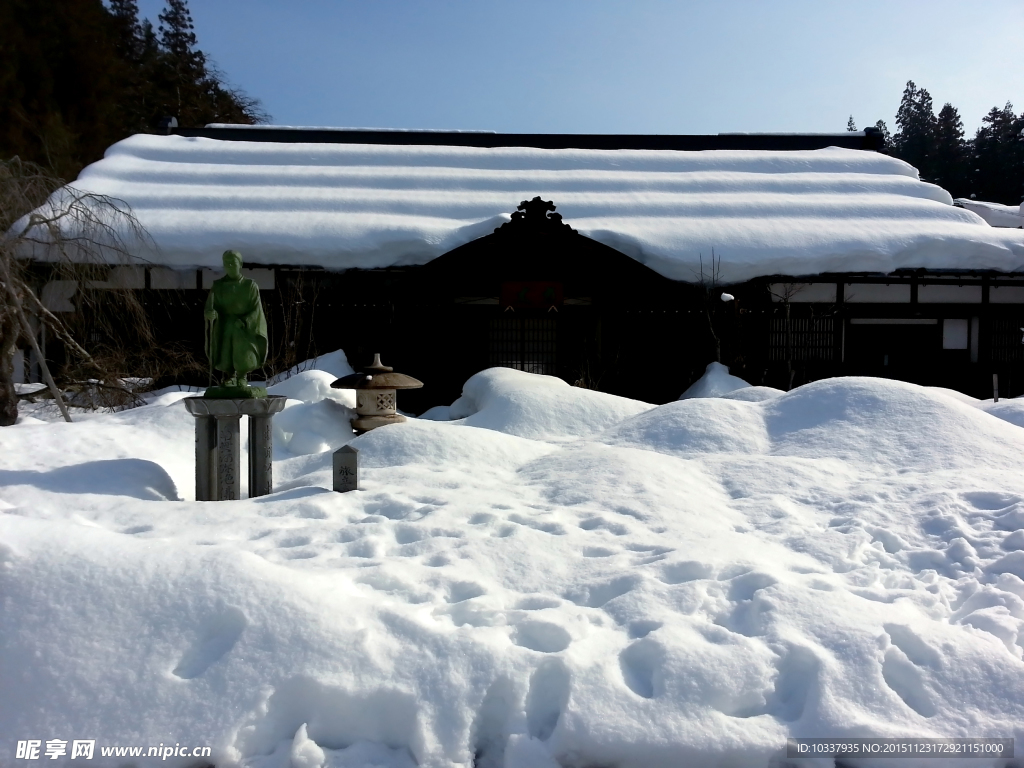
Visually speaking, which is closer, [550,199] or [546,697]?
[546,697]

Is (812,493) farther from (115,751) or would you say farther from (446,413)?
(446,413)

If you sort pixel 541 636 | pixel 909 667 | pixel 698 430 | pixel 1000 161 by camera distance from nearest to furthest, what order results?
pixel 909 667
pixel 541 636
pixel 698 430
pixel 1000 161

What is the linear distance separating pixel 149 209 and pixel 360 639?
40.6 ft

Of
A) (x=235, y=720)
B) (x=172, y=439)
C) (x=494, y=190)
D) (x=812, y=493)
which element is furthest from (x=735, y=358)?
(x=235, y=720)

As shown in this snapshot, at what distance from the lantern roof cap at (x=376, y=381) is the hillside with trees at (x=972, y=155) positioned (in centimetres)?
3276

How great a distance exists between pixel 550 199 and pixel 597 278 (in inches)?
118

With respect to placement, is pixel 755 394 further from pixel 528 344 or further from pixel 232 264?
pixel 232 264

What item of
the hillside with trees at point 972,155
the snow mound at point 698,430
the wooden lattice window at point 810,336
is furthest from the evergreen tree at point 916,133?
the snow mound at point 698,430

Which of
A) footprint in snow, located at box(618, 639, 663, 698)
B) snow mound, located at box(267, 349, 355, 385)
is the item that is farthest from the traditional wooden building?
footprint in snow, located at box(618, 639, 663, 698)

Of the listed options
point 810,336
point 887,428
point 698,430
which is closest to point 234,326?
point 698,430

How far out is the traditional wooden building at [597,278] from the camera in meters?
11.6

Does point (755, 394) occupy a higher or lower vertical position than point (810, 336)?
lower

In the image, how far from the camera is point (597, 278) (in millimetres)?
11617

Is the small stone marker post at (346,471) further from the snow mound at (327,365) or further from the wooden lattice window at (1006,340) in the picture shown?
the wooden lattice window at (1006,340)
